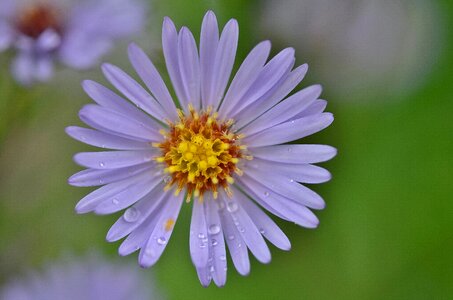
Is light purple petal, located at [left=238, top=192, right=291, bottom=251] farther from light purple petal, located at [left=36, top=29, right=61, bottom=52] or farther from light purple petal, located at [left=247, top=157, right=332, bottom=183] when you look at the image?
light purple petal, located at [left=36, top=29, right=61, bottom=52]

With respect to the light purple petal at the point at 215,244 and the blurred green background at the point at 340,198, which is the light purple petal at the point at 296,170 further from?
the blurred green background at the point at 340,198

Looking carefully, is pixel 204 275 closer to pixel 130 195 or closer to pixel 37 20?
pixel 130 195

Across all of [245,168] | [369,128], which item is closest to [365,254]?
[369,128]

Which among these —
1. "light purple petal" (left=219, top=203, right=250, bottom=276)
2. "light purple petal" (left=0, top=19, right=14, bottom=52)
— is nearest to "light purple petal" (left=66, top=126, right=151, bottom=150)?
"light purple petal" (left=219, top=203, right=250, bottom=276)

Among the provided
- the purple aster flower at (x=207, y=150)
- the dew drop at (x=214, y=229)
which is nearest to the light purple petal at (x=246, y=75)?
the purple aster flower at (x=207, y=150)

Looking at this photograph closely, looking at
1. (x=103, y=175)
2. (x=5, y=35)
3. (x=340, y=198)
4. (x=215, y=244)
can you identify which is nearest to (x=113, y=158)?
(x=103, y=175)

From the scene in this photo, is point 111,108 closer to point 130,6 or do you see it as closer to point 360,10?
point 130,6

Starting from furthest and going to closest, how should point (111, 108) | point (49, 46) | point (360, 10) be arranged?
point (360, 10), point (49, 46), point (111, 108)
